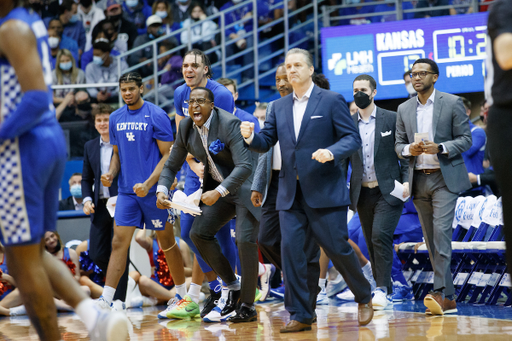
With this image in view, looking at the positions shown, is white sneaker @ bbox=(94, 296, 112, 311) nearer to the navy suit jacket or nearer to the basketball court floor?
the basketball court floor

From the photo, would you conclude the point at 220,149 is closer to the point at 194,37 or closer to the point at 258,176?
the point at 258,176

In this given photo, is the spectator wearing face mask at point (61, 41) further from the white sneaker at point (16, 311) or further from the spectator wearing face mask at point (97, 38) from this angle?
the white sneaker at point (16, 311)

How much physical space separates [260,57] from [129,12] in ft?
9.14

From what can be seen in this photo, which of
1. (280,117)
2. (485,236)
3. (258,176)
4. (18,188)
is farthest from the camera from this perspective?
(485,236)

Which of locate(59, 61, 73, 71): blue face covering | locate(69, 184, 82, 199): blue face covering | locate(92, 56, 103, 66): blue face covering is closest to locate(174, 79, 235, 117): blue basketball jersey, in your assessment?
locate(69, 184, 82, 199): blue face covering

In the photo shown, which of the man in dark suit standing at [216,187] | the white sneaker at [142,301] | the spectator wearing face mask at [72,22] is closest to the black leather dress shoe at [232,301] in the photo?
the man in dark suit standing at [216,187]

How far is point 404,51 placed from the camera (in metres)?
11.1

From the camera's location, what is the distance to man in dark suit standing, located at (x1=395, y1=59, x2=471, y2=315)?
18.2ft

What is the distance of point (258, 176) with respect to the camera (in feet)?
17.1

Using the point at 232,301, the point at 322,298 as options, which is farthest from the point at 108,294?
the point at 322,298

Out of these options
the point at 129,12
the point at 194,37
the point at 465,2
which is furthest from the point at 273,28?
the point at 465,2

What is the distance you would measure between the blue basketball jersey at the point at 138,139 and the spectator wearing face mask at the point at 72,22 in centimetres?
675

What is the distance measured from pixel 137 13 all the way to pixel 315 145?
884 centimetres

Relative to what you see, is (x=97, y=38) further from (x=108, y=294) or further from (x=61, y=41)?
(x=108, y=294)
